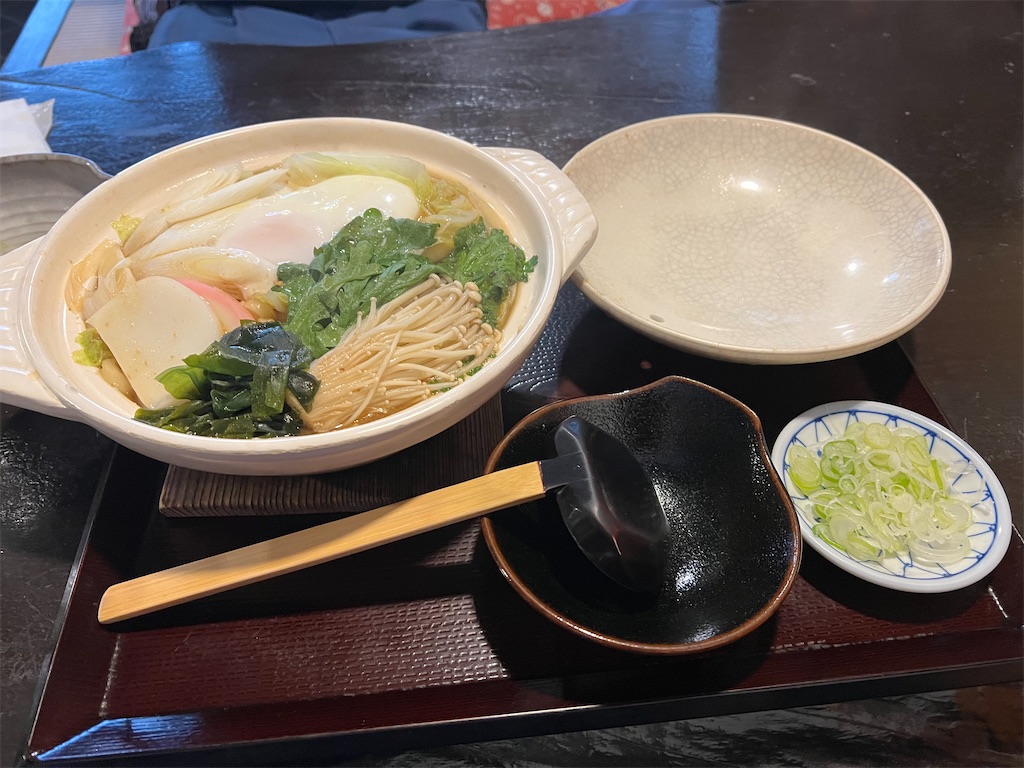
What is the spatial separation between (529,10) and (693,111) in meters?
1.44

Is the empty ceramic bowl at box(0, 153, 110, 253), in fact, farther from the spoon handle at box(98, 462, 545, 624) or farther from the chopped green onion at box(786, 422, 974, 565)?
the chopped green onion at box(786, 422, 974, 565)

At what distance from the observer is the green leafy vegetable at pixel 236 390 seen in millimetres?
1081

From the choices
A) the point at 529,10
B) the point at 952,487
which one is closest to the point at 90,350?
the point at 952,487

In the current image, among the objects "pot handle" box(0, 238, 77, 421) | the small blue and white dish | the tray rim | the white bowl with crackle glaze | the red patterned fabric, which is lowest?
the tray rim

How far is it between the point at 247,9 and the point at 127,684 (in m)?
2.98

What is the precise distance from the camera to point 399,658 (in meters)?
1.14

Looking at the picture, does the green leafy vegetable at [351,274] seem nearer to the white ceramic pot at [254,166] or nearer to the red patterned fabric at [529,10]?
the white ceramic pot at [254,166]

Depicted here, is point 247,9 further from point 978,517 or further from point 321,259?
point 978,517

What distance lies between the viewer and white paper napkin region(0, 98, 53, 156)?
2.04 metres

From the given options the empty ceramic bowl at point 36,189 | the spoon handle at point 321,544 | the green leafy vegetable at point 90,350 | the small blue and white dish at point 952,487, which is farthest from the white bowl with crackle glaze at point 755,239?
the empty ceramic bowl at point 36,189

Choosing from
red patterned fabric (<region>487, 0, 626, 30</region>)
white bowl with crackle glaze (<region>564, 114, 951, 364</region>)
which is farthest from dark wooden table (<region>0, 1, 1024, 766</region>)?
red patterned fabric (<region>487, 0, 626, 30</region>)

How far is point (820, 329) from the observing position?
5.23 ft

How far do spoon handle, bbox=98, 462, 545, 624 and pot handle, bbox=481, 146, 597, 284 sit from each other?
1.42ft

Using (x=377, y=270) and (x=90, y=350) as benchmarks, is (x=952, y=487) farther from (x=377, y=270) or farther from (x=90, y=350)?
(x=90, y=350)
